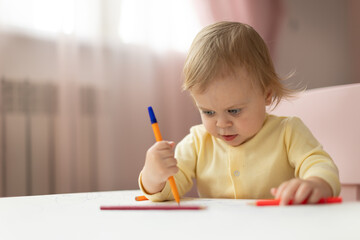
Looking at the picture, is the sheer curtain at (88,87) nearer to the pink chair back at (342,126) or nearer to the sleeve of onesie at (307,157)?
the pink chair back at (342,126)

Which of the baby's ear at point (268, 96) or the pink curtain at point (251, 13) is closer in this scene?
the baby's ear at point (268, 96)

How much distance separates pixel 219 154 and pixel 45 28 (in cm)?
93

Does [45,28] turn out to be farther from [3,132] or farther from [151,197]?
[151,197]

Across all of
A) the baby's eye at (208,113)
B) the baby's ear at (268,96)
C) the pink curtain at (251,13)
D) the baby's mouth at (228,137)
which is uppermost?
the pink curtain at (251,13)

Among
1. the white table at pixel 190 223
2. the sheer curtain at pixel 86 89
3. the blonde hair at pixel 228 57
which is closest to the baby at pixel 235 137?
the blonde hair at pixel 228 57

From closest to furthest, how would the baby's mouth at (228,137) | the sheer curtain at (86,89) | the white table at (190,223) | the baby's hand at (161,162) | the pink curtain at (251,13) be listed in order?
the white table at (190,223) < the baby's hand at (161,162) < the baby's mouth at (228,137) < the sheer curtain at (86,89) < the pink curtain at (251,13)

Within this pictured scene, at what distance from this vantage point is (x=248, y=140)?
0.90m

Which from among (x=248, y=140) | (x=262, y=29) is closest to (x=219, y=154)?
(x=248, y=140)

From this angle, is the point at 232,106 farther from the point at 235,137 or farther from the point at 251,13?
the point at 251,13

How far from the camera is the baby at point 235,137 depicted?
0.77 metres

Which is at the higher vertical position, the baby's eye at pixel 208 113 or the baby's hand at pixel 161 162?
the baby's eye at pixel 208 113

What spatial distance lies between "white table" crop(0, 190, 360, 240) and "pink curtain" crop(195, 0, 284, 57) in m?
1.42

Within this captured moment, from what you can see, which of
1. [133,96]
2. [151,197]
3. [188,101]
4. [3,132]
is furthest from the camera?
[188,101]

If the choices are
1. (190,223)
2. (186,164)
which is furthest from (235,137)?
(190,223)
